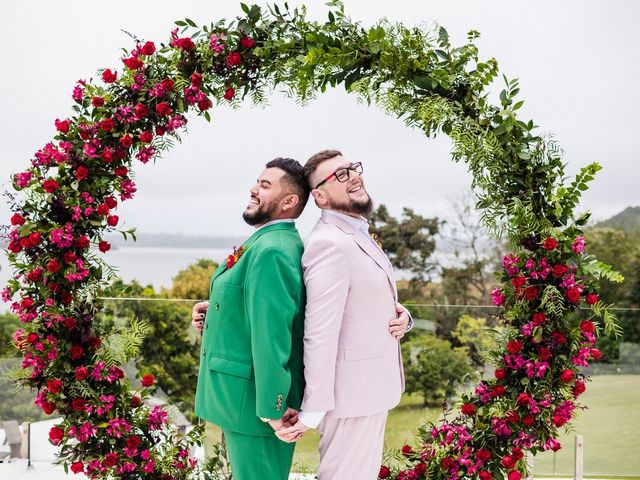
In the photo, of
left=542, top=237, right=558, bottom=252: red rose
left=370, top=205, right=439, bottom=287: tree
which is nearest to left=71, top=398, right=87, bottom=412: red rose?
left=542, top=237, right=558, bottom=252: red rose

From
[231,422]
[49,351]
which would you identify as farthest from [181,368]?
[231,422]

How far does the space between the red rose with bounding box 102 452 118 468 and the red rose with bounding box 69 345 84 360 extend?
460mm

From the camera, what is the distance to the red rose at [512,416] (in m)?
3.25

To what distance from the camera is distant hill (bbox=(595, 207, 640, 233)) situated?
415 inches

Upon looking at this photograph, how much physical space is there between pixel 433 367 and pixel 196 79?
8.25 feet

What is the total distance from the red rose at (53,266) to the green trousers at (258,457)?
113 cm

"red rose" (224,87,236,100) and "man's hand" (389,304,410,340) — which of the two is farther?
"red rose" (224,87,236,100)

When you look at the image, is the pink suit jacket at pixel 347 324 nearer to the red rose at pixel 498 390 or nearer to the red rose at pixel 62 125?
the red rose at pixel 498 390

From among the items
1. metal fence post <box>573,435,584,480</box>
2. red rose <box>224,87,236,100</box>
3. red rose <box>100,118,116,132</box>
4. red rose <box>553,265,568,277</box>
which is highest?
red rose <box>224,87,236,100</box>

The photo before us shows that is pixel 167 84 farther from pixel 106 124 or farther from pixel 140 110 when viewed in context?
pixel 106 124

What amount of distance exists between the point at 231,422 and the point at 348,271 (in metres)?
0.69

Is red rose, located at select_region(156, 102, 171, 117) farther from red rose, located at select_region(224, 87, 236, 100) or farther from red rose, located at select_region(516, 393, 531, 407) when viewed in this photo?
red rose, located at select_region(516, 393, 531, 407)

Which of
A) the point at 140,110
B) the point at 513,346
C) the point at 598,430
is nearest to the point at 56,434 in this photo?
the point at 140,110

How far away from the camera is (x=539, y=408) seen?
3.22 metres
